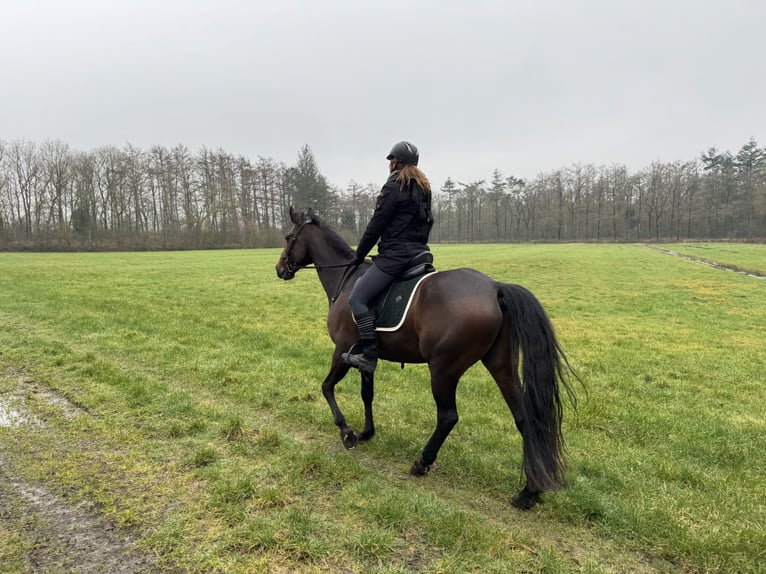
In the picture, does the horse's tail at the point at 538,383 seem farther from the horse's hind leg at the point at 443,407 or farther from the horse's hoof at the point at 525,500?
the horse's hind leg at the point at 443,407

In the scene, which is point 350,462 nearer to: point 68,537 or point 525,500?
point 525,500

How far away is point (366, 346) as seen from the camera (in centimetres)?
475

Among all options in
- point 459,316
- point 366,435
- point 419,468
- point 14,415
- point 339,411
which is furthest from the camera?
point 14,415

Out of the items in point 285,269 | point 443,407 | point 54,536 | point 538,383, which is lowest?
point 54,536

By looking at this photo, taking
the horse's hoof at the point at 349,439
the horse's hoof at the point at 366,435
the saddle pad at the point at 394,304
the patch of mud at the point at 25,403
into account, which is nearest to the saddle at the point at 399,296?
the saddle pad at the point at 394,304

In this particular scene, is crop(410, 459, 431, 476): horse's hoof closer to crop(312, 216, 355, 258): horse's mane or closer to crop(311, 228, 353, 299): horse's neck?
crop(311, 228, 353, 299): horse's neck

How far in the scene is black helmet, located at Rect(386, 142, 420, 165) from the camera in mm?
4555

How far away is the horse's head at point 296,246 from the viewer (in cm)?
596

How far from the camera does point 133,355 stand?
884 centimetres

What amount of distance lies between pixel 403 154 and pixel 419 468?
329 cm

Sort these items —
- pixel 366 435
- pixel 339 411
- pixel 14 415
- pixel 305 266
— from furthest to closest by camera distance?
pixel 305 266
pixel 14 415
pixel 366 435
pixel 339 411

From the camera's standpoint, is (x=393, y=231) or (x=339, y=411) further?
(x=339, y=411)

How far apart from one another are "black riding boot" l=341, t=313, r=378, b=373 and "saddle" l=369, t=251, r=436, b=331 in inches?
3.7

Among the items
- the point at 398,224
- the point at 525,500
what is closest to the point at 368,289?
the point at 398,224
